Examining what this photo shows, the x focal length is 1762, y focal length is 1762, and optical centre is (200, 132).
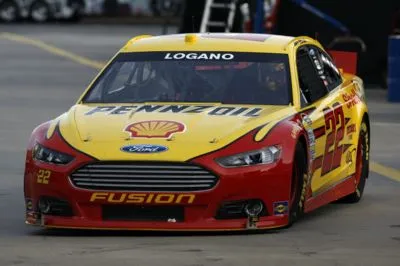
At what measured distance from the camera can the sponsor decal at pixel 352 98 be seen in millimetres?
13750

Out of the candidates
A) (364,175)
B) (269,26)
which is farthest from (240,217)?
(269,26)

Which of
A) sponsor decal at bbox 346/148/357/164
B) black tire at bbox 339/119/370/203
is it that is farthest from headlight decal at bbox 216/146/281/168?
black tire at bbox 339/119/370/203

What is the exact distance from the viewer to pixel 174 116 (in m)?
12.1

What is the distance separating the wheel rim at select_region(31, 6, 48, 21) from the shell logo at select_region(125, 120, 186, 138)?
51.8 metres

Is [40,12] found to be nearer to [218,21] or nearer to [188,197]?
[218,21]

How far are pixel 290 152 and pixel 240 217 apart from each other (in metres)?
0.55

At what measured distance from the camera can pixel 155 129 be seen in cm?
1175

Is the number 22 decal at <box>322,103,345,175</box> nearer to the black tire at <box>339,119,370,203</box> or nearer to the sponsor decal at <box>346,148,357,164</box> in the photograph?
the sponsor decal at <box>346,148,357,164</box>

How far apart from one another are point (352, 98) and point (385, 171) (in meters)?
2.78

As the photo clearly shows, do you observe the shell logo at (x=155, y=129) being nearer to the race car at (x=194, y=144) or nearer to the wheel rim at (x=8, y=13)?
the race car at (x=194, y=144)

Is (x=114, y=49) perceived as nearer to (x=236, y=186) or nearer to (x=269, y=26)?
(x=269, y=26)

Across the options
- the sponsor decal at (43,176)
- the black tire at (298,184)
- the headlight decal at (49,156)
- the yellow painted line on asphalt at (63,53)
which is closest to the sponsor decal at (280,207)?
the black tire at (298,184)

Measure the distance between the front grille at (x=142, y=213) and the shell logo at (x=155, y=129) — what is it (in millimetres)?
510

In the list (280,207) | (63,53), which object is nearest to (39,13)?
(63,53)
